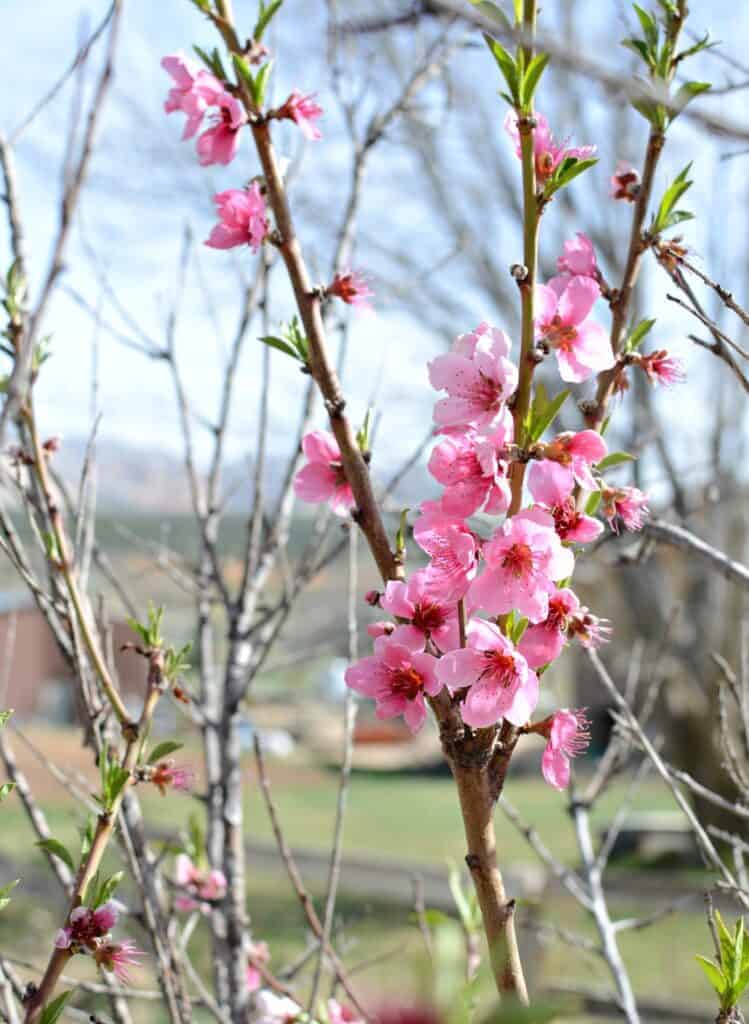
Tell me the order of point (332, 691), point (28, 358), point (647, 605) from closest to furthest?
point (28, 358)
point (647, 605)
point (332, 691)

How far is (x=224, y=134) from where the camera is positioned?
34.9 inches

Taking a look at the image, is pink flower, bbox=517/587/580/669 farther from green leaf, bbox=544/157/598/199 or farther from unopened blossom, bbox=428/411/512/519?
green leaf, bbox=544/157/598/199

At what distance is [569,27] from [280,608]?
715cm

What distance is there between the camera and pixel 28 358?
1.77 feet

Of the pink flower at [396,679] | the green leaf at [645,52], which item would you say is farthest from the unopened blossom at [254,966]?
the green leaf at [645,52]

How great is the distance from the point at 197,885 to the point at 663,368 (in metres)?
0.86

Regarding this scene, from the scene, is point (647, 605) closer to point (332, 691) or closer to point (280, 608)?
point (280, 608)

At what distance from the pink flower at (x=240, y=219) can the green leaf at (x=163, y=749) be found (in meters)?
0.38

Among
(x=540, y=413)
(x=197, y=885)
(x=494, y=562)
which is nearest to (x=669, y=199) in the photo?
(x=540, y=413)

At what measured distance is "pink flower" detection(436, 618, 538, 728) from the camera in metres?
0.66

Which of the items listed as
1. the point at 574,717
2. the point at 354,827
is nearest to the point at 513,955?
the point at 574,717

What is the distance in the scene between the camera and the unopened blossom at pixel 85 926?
76 centimetres

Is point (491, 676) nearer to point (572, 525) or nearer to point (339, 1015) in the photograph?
point (572, 525)

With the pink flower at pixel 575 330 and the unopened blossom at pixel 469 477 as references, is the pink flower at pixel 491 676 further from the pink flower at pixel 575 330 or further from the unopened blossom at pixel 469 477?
the pink flower at pixel 575 330
